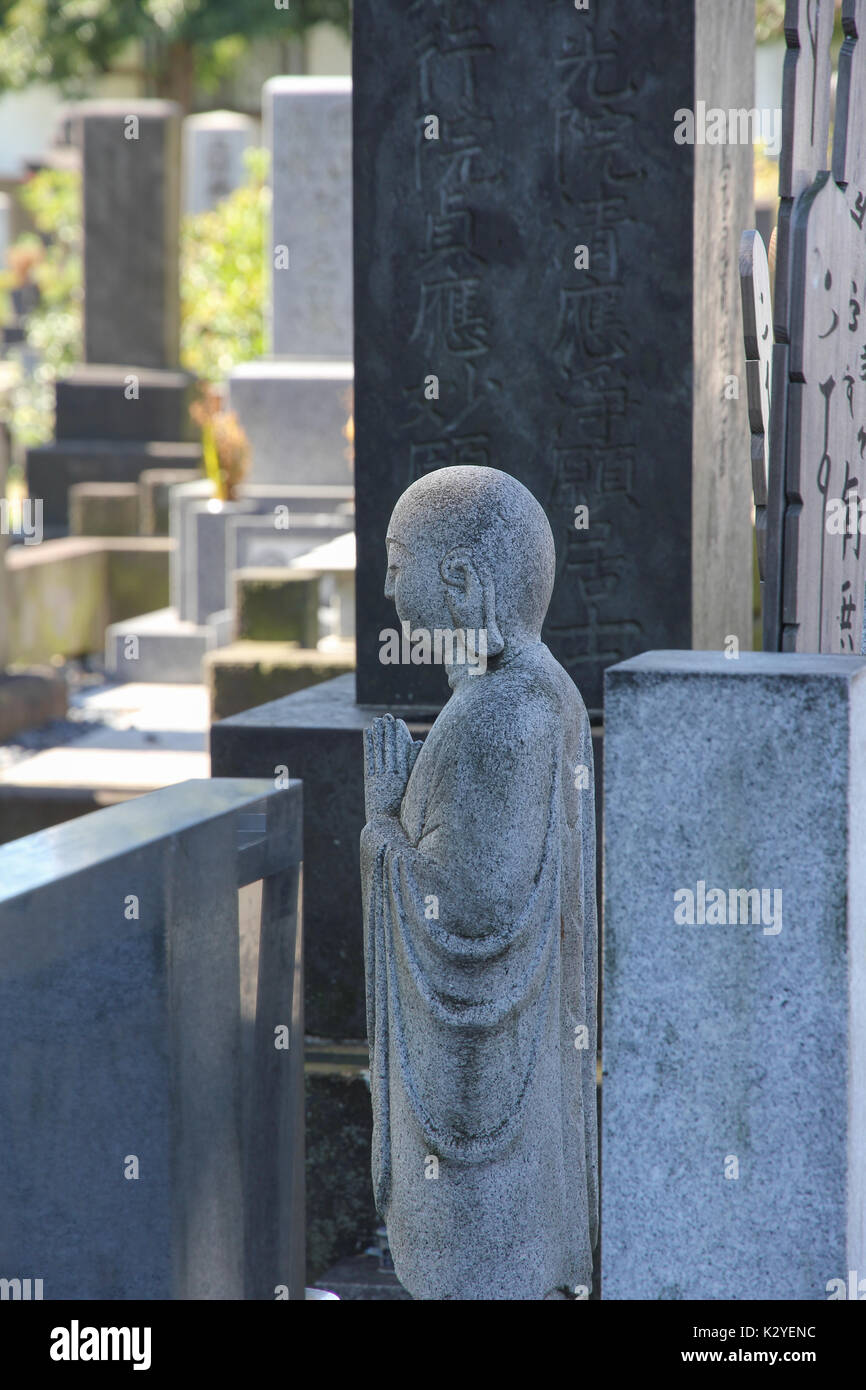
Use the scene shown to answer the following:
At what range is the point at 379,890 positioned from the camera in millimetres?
3135

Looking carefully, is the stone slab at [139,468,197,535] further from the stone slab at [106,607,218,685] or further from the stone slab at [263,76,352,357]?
the stone slab at [263,76,352,357]

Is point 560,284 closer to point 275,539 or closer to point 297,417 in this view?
point 275,539

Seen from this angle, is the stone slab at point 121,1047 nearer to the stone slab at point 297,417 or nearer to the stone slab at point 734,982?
the stone slab at point 734,982

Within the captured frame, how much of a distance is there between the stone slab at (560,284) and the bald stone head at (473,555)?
1.63 metres

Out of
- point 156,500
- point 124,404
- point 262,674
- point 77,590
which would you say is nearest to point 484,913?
point 262,674

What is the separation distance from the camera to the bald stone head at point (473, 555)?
3.03 meters

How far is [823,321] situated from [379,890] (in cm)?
122

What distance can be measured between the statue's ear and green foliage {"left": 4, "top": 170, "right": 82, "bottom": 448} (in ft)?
55.5

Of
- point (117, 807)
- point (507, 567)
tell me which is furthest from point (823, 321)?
point (117, 807)

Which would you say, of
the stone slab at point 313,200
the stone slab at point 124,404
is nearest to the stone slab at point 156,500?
the stone slab at point 124,404

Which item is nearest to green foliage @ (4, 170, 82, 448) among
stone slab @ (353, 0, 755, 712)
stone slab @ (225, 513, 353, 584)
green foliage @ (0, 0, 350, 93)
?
green foliage @ (0, 0, 350, 93)

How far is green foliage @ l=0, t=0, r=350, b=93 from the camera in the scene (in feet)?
98.4

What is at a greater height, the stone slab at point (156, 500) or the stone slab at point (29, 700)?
the stone slab at point (156, 500)

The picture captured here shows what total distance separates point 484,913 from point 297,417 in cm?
866
